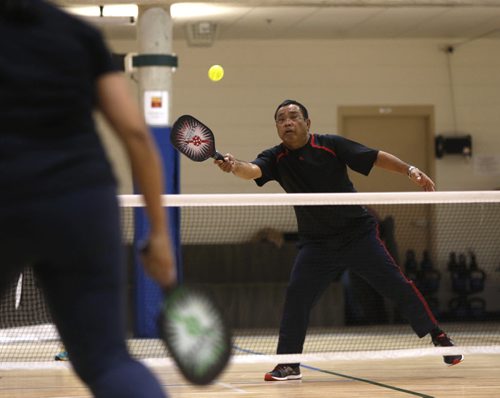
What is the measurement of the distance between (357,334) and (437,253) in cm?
310

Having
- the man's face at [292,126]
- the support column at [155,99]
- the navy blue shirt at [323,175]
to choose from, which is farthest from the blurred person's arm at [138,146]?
the support column at [155,99]

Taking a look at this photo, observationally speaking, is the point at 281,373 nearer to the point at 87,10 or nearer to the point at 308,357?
the point at 308,357

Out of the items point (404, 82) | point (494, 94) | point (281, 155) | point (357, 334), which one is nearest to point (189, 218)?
point (357, 334)

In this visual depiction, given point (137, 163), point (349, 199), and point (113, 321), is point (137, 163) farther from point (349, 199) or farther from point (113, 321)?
point (349, 199)

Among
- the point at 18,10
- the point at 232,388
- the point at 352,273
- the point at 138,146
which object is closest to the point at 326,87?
the point at 352,273

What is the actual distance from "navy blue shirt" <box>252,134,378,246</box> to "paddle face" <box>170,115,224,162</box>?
45cm

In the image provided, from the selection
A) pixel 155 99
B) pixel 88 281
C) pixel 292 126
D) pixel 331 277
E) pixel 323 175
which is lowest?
pixel 331 277

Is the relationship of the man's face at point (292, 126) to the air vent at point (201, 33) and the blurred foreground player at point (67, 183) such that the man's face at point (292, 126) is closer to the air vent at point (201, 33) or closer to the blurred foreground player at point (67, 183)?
the blurred foreground player at point (67, 183)

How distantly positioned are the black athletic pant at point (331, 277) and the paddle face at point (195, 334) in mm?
4389

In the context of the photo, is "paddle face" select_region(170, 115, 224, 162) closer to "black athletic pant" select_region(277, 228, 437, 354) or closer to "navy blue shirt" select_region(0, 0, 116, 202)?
"black athletic pant" select_region(277, 228, 437, 354)

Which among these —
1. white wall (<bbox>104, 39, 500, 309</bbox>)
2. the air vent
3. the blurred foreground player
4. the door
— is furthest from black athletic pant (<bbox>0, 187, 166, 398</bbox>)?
the door

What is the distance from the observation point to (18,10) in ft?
8.48

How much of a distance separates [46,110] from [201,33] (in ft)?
39.0

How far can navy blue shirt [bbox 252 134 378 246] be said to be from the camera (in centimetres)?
745
